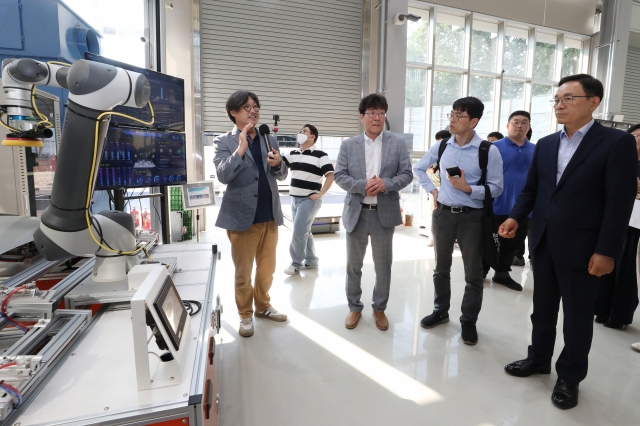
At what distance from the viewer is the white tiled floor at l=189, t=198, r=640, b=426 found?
1839 millimetres

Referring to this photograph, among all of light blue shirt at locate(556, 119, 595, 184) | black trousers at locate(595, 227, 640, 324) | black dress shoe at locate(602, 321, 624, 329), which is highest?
light blue shirt at locate(556, 119, 595, 184)

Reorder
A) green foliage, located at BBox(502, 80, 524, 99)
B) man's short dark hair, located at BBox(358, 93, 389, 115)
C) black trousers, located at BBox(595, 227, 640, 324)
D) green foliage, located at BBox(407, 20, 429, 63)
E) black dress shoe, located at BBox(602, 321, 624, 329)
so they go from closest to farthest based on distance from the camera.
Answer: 1. man's short dark hair, located at BBox(358, 93, 389, 115)
2. black trousers, located at BBox(595, 227, 640, 324)
3. black dress shoe, located at BBox(602, 321, 624, 329)
4. green foliage, located at BBox(407, 20, 429, 63)
5. green foliage, located at BBox(502, 80, 524, 99)

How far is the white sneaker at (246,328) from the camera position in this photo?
2.58m

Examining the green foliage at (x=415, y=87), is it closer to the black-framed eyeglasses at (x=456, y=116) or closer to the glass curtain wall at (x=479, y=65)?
the glass curtain wall at (x=479, y=65)

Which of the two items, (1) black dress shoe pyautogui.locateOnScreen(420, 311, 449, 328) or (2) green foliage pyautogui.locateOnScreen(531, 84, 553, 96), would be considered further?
(2) green foliage pyautogui.locateOnScreen(531, 84, 553, 96)

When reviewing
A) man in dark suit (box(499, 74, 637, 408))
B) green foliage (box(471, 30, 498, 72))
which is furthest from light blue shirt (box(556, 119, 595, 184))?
green foliage (box(471, 30, 498, 72))

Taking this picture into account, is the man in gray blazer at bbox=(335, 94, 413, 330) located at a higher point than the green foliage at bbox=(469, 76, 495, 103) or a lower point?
lower

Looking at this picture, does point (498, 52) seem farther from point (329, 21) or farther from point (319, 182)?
point (319, 182)

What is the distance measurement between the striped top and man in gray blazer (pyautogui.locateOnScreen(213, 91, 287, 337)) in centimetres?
116

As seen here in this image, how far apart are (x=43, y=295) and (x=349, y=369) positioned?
1671 mm

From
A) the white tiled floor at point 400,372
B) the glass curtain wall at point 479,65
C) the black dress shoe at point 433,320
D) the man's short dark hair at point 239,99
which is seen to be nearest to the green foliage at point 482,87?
the glass curtain wall at point 479,65

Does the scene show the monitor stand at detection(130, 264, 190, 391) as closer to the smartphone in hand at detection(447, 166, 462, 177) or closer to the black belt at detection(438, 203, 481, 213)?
the smartphone in hand at detection(447, 166, 462, 177)

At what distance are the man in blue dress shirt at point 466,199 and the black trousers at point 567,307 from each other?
46 centimetres

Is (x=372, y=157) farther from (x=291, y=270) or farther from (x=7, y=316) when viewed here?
(x=7, y=316)
